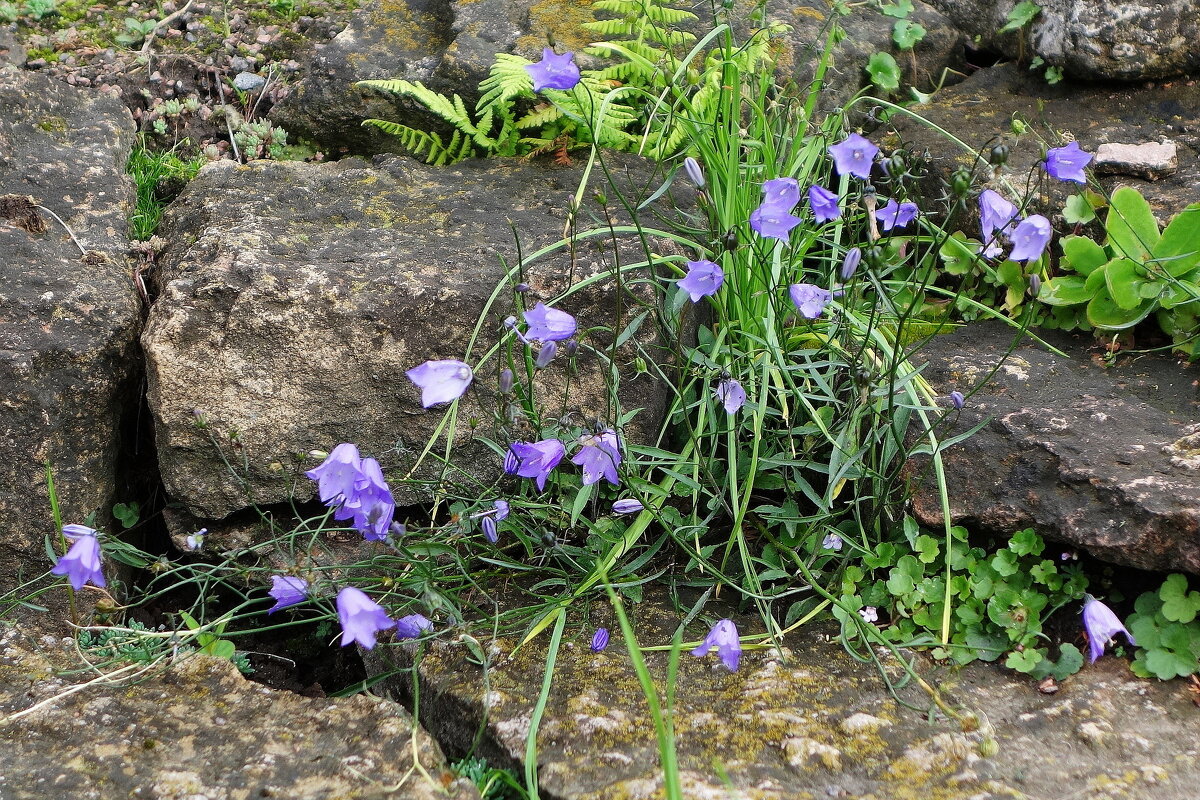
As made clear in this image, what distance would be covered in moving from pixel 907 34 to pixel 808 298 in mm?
2117

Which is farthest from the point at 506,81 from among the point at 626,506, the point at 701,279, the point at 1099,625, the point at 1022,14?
the point at 1099,625

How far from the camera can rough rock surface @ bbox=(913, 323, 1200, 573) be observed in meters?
2.04

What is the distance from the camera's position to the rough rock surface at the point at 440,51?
3.33m

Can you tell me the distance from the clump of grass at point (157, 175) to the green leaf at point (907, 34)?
8.94 ft

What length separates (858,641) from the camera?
2176 millimetres

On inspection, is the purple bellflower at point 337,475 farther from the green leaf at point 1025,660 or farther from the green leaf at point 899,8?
the green leaf at point 899,8

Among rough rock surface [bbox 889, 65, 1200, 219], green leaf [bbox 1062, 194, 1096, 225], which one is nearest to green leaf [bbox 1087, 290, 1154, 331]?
green leaf [bbox 1062, 194, 1096, 225]

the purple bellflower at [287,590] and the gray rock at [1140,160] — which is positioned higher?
the gray rock at [1140,160]

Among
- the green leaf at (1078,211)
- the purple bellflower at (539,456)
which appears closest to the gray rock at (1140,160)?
→ the green leaf at (1078,211)

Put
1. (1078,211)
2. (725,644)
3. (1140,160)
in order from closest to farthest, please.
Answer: (725,644) → (1078,211) → (1140,160)

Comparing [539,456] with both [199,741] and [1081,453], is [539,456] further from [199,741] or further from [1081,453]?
[1081,453]

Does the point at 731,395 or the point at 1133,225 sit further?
the point at 1133,225

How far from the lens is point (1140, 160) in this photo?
2986 mm

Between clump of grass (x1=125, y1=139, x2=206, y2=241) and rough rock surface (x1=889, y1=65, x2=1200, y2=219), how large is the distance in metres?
2.49
